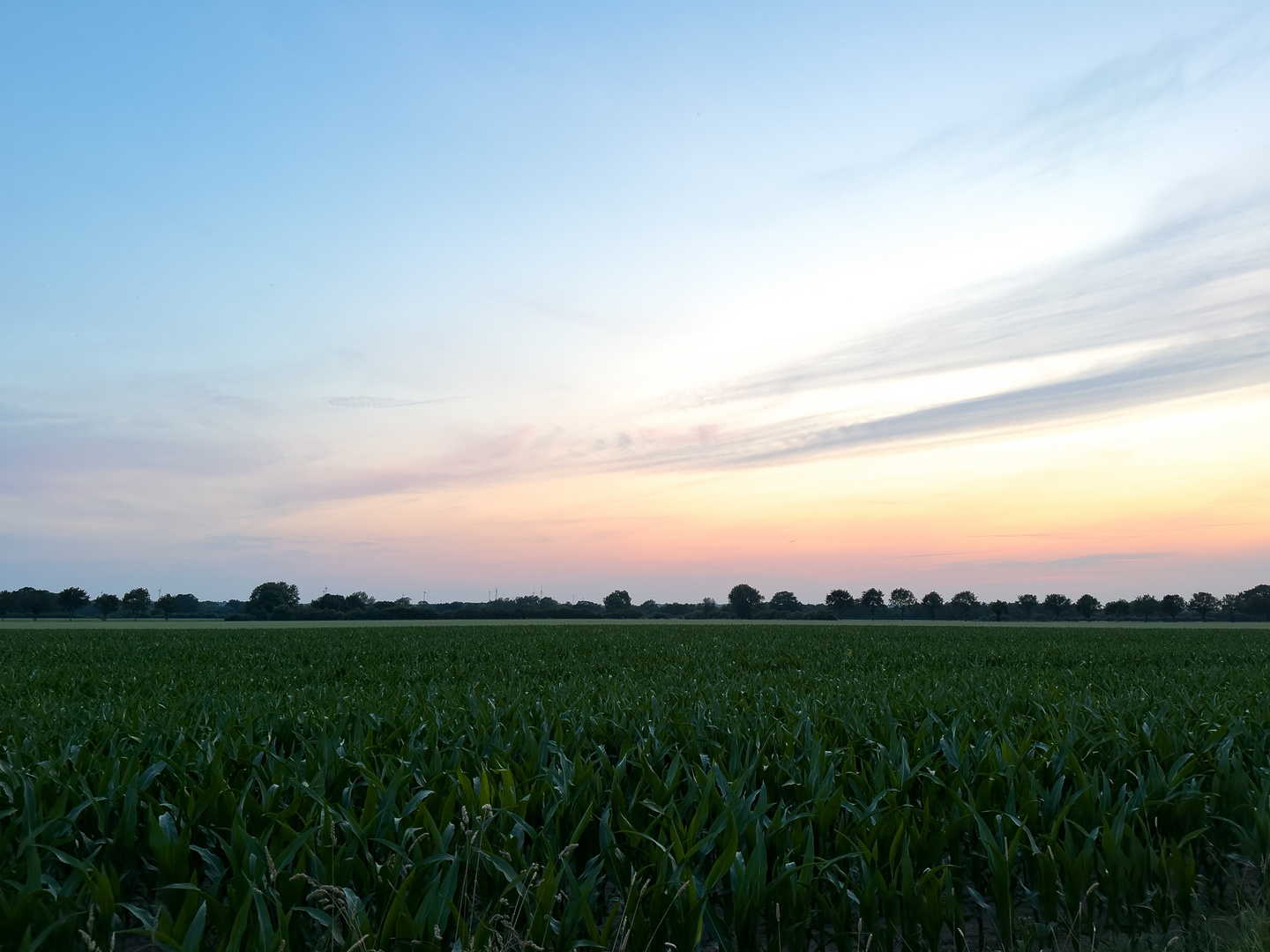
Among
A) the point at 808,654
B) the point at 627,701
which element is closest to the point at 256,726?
the point at 627,701

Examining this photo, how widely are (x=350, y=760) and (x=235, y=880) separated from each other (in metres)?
1.94

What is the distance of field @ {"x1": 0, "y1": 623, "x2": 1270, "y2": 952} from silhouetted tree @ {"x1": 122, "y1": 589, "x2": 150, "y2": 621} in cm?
15947

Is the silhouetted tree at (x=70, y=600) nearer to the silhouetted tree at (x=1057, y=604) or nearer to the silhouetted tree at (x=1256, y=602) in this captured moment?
the silhouetted tree at (x=1057, y=604)

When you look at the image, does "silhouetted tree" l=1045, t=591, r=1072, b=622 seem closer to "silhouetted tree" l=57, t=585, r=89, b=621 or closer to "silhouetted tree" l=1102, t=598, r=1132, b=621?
"silhouetted tree" l=1102, t=598, r=1132, b=621

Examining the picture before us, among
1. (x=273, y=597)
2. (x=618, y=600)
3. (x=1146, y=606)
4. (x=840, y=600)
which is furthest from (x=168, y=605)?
(x=1146, y=606)

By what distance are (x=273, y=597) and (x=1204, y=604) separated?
17672cm

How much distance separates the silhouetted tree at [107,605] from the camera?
136500 mm

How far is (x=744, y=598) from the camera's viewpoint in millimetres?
140250

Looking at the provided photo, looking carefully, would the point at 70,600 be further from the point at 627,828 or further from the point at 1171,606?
the point at 1171,606

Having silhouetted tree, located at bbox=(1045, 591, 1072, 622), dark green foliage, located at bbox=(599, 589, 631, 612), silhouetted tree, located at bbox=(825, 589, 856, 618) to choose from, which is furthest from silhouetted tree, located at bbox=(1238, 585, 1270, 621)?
dark green foliage, located at bbox=(599, 589, 631, 612)

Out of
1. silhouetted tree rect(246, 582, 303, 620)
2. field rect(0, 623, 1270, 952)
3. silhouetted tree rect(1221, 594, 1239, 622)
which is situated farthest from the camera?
silhouetted tree rect(1221, 594, 1239, 622)

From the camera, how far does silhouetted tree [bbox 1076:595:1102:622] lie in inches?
5458

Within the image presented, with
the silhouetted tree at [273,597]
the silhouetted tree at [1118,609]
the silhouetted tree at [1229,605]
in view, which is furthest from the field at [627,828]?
the silhouetted tree at [1229,605]

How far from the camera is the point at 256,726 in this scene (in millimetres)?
6773
